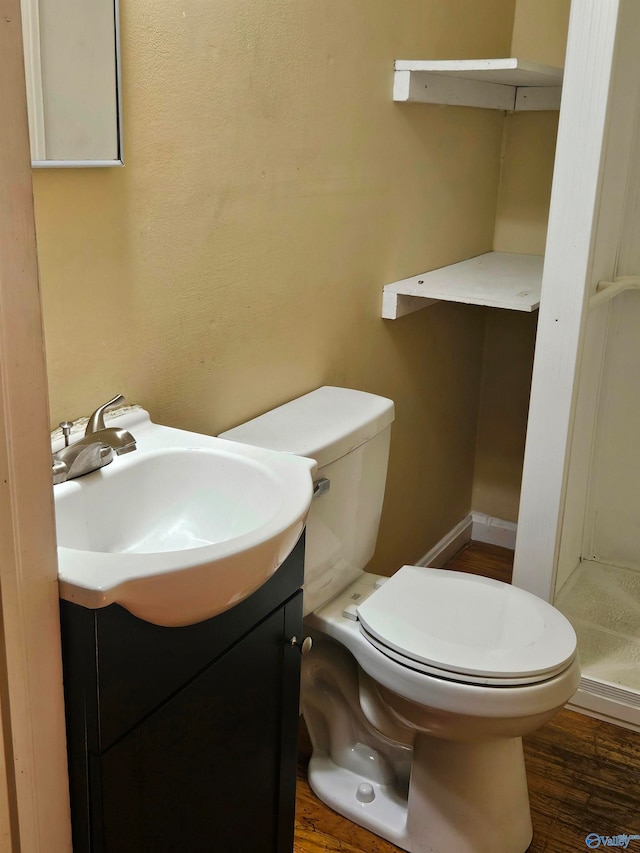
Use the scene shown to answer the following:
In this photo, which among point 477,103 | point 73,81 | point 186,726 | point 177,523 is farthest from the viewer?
point 477,103

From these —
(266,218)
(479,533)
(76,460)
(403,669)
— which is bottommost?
(479,533)

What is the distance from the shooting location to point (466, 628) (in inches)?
64.3

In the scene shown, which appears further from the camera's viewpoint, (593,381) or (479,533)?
(479,533)

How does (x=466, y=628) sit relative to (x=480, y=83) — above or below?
below

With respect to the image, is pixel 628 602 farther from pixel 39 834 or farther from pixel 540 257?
pixel 39 834

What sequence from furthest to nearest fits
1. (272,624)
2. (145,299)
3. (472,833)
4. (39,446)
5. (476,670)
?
(472,833) < (476,670) < (145,299) < (272,624) < (39,446)

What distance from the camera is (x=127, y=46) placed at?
126 centimetres

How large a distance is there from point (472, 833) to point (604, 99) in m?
1.51

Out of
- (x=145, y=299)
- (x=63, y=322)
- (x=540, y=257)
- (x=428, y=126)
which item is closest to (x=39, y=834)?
(x=63, y=322)

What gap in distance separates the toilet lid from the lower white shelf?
0.68m

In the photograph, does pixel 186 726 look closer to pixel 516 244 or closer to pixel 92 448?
pixel 92 448

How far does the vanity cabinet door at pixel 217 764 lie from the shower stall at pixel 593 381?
3.19ft

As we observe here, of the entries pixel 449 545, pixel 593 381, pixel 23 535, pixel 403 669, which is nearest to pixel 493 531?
pixel 449 545

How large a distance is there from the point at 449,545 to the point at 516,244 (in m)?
1.00
